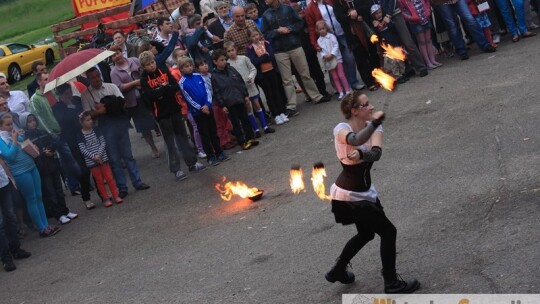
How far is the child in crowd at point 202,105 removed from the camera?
1324cm

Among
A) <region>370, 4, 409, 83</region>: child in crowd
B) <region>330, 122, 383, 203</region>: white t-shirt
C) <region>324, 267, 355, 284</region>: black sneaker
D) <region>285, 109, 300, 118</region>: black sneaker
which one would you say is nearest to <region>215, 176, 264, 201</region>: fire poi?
<region>285, 109, 300, 118</region>: black sneaker

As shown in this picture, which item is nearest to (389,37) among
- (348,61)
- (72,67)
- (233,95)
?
(348,61)

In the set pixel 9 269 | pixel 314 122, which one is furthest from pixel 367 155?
pixel 314 122

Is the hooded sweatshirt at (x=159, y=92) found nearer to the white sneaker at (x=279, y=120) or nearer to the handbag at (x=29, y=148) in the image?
the handbag at (x=29, y=148)

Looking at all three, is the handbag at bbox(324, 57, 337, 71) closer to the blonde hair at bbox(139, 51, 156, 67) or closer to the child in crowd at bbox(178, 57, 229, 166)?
the child in crowd at bbox(178, 57, 229, 166)

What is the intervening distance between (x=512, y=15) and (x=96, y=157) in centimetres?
802

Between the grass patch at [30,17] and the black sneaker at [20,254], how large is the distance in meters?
30.2

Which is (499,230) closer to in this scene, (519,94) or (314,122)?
(519,94)

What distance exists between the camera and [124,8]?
2291 cm

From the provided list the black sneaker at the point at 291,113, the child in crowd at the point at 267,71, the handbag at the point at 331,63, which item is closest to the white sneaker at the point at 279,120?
the child in crowd at the point at 267,71

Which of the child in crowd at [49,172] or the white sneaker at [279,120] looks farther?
the white sneaker at [279,120]

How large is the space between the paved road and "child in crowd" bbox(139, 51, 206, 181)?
40 centimetres

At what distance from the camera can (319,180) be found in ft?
30.8

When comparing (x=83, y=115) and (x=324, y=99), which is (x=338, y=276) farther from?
(x=324, y=99)
